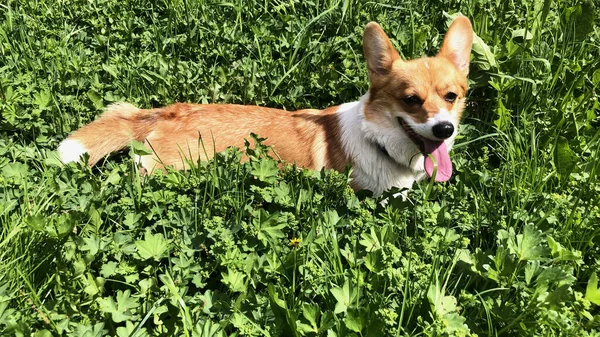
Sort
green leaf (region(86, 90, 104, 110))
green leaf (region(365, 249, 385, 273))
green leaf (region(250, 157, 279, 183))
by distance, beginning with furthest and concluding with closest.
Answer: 1. green leaf (region(86, 90, 104, 110))
2. green leaf (region(250, 157, 279, 183))
3. green leaf (region(365, 249, 385, 273))

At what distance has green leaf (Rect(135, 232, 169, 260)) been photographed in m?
2.07

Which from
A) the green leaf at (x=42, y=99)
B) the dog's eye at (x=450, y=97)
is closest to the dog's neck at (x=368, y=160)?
the dog's eye at (x=450, y=97)

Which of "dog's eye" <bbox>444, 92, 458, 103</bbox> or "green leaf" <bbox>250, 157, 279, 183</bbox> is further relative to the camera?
"dog's eye" <bbox>444, 92, 458, 103</bbox>

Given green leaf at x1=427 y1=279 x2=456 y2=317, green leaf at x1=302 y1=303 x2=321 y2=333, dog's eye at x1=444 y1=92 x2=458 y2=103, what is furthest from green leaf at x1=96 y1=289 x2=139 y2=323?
dog's eye at x1=444 y1=92 x2=458 y2=103

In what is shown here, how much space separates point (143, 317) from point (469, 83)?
234 cm

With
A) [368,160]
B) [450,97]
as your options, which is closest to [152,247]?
[368,160]

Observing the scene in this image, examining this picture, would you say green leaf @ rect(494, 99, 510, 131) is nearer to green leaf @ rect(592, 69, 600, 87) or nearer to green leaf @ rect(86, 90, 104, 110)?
green leaf @ rect(592, 69, 600, 87)

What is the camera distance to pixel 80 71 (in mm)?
3520

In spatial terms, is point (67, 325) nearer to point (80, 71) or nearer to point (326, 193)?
point (326, 193)

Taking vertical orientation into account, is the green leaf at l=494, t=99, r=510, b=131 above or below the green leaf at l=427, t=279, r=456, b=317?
above

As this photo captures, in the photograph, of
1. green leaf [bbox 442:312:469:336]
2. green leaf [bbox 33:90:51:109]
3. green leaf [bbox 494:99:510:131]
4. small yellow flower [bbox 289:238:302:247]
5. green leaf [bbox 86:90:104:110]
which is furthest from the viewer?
green leaf [bbox 86:90:104:110]

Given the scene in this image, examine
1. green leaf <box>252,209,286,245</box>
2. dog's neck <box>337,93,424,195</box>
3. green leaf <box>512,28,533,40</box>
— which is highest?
green leaf <box>512,28,533,40</box>

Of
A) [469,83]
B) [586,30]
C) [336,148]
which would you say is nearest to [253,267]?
[336,148]

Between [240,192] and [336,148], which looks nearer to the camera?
[240,192]
